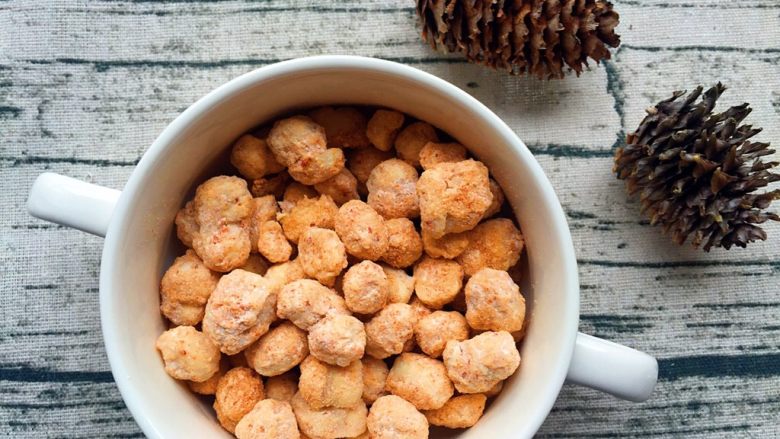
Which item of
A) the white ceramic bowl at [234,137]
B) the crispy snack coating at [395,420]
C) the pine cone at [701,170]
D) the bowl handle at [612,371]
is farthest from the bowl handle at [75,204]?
the pine cone at [701,170]

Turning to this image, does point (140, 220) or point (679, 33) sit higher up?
point (679, 33)

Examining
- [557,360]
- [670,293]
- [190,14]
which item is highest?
[190,14]

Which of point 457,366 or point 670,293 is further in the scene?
point 670,293

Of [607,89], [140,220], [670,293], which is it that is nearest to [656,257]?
[670,293]

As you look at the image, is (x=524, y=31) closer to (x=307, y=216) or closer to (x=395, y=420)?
(x=307, y=216)

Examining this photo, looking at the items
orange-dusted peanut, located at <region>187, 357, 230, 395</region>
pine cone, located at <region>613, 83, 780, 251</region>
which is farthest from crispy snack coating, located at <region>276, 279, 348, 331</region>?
pine cone, located at <region>613, 83, 780, 251</region>

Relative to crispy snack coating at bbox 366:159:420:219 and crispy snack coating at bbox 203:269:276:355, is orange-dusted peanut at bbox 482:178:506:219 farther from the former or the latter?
crispy snack coating at bbox 203:269:276:355

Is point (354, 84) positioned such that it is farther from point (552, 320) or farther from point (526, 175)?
point (552, 320)
